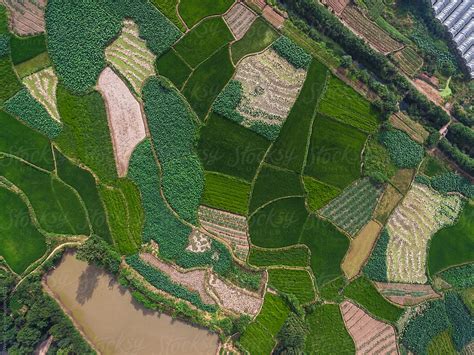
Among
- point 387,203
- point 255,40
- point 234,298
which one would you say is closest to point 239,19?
point 255,40

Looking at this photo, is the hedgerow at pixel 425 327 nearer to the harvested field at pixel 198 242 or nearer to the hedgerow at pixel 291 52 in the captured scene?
the harvested field at pixel 198 242

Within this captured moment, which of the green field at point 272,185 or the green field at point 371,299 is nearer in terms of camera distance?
the green field at point 272,185

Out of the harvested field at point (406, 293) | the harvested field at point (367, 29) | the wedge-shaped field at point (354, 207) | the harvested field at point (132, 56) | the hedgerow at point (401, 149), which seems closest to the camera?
the harvested field at point (132, 56)

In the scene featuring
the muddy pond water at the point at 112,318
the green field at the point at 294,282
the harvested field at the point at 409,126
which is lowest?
the muddy pond water at the point at 112,318

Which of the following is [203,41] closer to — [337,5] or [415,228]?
[337,5]

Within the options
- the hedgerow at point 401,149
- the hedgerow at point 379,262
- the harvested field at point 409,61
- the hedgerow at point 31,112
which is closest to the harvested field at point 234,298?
the hedgerow at point 379,262

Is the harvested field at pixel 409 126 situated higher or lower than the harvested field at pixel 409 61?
lower

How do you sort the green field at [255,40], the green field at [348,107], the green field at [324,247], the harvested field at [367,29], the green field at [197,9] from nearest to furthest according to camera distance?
the green field at [197,9], the green field at [255,40], the green field at [324,247], the green field at [348,107], the harvested field at [367,29]
